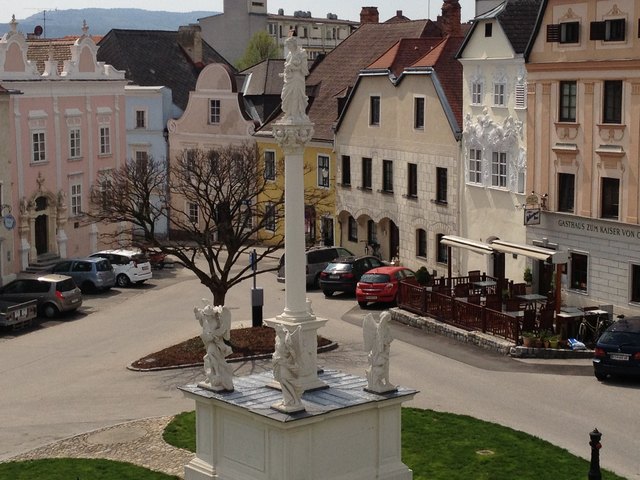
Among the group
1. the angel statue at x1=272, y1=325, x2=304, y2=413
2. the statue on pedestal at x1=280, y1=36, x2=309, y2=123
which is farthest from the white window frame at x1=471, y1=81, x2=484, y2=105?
the angel statue at x1=272, y1=325, x2=304, y2=413

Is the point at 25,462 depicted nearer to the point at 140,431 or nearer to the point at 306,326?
the point at 140,431

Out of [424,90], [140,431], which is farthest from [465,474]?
[424,90]

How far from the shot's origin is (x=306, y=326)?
2141 cm

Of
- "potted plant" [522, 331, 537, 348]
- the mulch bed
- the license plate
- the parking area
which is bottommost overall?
the parking area

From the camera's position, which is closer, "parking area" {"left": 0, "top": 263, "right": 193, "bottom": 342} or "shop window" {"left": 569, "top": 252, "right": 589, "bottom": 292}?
"shop window" {"left": 569, "top": 252, "right": 589, "bottom": 292}

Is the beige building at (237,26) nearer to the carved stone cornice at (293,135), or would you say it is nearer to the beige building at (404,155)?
the beige building at (404,155)

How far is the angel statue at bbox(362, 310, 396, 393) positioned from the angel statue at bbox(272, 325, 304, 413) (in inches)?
63.1

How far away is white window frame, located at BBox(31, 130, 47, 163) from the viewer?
4941 cm

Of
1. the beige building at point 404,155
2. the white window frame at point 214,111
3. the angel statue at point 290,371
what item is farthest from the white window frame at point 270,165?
the angel statue at point 290,371

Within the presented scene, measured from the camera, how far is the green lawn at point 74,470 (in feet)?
72.9

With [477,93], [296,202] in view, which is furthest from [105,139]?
[296,202]

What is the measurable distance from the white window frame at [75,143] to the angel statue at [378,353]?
33149 millimetres

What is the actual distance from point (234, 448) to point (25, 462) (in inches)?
197

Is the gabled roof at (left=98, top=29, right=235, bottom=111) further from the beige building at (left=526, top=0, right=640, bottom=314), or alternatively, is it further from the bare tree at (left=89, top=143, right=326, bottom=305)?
the beige building at (left=526, top=0, right=640, bottom=314)
